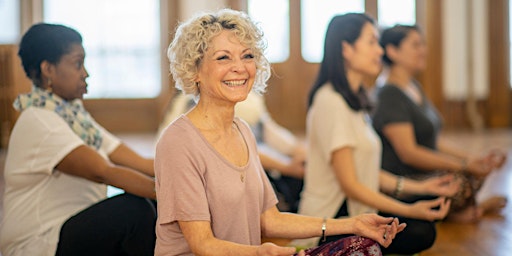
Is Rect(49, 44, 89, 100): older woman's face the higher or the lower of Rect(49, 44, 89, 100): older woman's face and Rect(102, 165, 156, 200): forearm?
the higher

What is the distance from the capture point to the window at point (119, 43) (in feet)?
28.4

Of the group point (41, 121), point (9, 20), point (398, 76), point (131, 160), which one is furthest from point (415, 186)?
point (9, 20)

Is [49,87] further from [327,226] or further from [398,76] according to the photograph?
[398,76]

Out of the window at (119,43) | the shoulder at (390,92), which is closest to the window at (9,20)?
the window at (119,43)

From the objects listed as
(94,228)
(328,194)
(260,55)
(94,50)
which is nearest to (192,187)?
(260,55)

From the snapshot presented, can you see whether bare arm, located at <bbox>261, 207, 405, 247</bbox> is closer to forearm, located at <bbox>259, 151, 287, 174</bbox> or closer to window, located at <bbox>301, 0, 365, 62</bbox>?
forearm, located at <bbox>259, 151, 287, 174</bbox>

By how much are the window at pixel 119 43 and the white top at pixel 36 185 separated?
660 cm

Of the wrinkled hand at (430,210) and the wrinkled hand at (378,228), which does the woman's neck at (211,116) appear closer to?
the wrinkled hand at (378,228)

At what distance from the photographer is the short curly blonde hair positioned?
1760 mm

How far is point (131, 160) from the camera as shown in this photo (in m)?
2.48

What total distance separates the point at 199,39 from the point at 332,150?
1.03 metres

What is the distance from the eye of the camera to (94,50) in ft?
28.7

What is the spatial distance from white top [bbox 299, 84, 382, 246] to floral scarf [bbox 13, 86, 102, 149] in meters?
0.86

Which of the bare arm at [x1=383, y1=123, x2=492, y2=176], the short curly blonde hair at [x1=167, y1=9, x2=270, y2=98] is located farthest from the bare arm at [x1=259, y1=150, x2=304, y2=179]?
the short curly blonde hair at [x1=167, y1=9, x2=270, y2=98]
